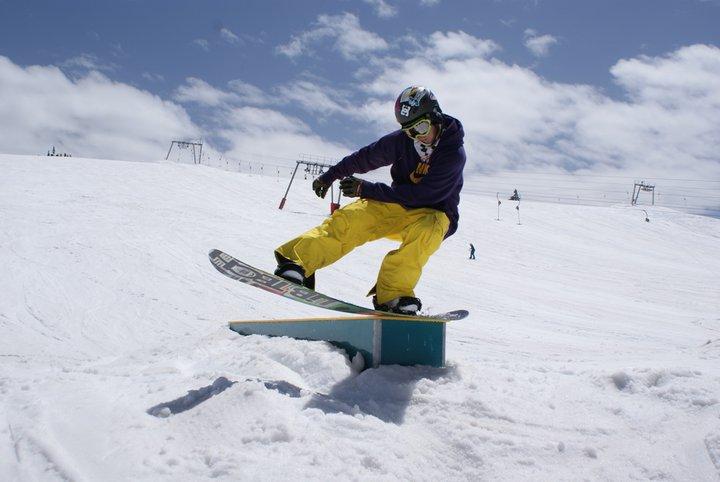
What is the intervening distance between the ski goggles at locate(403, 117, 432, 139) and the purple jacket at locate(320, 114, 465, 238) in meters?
0.11

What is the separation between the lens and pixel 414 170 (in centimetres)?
333

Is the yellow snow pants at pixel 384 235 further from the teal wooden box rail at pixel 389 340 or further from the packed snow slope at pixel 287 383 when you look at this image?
the packed snow slope at pixel 287 383

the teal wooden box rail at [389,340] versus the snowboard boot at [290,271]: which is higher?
the snowboard boot at [290,271]

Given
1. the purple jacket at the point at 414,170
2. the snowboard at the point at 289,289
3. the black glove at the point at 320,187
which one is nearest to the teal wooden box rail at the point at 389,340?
the snowboard at the point at 289,289

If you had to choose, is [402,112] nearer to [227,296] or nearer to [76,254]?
[227,296]

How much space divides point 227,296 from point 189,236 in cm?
465

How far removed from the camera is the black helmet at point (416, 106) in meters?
3.03

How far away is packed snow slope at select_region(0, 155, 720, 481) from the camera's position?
61.0 inches

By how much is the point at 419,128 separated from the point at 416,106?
13 cm

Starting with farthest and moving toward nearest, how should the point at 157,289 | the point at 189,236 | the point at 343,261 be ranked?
the point at 343,261 → the point at 189,236 → the point at 157,289

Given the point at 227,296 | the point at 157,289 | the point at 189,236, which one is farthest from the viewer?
the point at 189,236

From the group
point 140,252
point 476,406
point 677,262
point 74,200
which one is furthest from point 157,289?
point 677,262

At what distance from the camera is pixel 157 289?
600 centimetres

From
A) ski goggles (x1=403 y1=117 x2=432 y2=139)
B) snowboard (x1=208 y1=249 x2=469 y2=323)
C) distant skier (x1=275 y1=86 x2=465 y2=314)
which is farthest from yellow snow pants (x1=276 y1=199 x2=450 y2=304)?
ski goggles (x1=403 y1=117 x2=432 y2=139)
